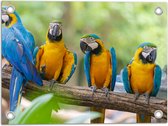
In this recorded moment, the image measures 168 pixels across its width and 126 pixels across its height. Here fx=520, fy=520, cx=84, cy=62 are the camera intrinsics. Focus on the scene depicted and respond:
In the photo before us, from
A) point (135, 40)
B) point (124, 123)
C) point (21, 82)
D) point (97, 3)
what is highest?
point (97, 3)

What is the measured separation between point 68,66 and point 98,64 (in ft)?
0.37

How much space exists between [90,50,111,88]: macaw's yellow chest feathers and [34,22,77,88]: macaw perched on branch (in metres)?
0.07

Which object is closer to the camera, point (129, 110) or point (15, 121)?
point (15, 121)

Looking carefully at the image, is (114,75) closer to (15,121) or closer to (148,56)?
(148,56)

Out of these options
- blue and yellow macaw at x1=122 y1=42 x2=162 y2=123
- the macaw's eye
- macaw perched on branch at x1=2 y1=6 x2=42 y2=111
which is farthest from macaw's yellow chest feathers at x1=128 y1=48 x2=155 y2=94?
the macaw's eye

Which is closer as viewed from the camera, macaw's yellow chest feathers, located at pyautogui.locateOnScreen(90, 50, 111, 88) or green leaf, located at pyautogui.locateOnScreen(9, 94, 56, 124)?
green leaf, located at pyautogui.locateOnScreen(9, 94, 56, 124)

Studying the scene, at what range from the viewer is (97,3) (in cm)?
196

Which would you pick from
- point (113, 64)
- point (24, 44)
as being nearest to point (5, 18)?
point (24, 44)

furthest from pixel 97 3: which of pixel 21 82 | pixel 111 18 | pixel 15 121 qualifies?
pixel 15 121

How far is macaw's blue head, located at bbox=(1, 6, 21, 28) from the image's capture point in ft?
6.12

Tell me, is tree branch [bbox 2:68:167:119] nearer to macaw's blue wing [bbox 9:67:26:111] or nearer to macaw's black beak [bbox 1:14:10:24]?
macaw's blue wing [bbox 9:67:26:111]

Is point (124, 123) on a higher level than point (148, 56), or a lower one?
lower

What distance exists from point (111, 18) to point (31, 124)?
50 cm

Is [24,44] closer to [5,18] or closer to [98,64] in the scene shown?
[5,18]
